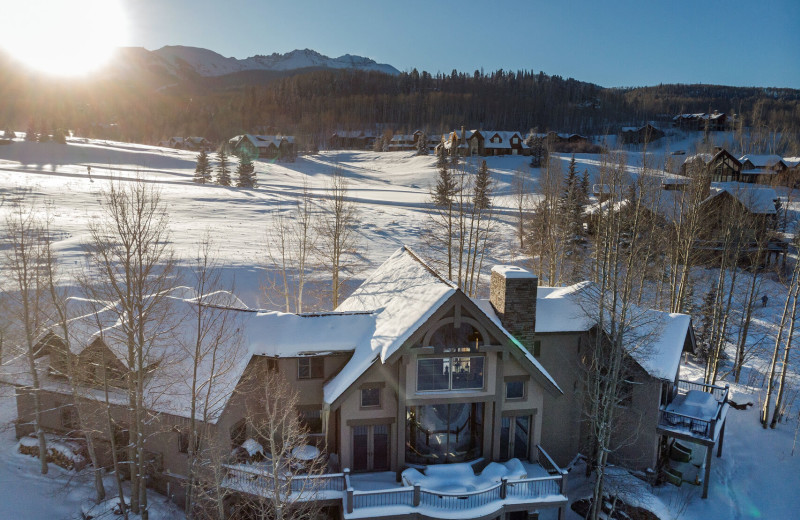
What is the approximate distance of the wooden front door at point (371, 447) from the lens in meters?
16.2

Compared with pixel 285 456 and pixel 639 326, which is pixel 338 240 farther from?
pixel 639 326

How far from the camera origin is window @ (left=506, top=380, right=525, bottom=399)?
55.6 ft

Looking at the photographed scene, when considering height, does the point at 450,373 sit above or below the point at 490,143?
below

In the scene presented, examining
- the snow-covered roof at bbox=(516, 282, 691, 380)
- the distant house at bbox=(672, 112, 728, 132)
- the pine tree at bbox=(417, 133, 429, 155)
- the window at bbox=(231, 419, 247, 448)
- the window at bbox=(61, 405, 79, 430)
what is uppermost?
the distant house at bbox=(672, 112, 728, 132)

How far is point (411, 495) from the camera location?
47.3ft

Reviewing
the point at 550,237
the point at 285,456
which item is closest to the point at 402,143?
the point at 550,237

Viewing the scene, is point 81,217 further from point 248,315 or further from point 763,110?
point 763,110

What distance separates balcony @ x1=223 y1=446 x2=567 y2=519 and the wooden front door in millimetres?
952

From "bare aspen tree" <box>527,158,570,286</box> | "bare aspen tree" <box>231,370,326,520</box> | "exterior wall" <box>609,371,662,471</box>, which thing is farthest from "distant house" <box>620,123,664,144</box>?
"bare aspen tree" <box>231,370,326,520</box>

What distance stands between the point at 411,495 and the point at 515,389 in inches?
205

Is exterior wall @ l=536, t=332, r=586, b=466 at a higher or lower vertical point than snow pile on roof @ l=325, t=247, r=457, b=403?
lower

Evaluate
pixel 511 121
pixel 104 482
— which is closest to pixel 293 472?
pixel 104 482

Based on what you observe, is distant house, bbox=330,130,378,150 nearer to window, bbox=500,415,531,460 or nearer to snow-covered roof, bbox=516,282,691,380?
snow-covered roof, bbox=516,282,691,380

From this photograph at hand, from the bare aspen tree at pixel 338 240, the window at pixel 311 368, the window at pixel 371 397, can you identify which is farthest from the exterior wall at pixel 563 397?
the bare aspen tree at pixel 338 240
